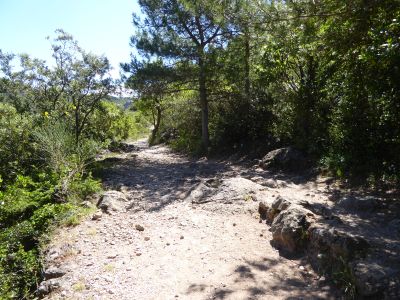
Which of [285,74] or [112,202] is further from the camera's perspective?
[285,74]

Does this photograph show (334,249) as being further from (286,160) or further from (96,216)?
(286,160)

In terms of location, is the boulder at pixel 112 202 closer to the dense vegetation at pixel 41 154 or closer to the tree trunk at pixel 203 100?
the dense vegetation at pixel 41 154

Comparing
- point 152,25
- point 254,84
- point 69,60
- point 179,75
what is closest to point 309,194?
point 254,84

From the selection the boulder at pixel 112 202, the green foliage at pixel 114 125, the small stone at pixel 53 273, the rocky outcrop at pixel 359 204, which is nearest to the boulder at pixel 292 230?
the rocky outcrop at pixel 359 204

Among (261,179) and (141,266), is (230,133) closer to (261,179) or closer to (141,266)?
(261,179)

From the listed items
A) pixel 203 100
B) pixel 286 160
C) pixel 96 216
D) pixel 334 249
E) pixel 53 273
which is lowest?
pixel 53 273

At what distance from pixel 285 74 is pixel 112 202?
648 cm

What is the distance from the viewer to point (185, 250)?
496cm

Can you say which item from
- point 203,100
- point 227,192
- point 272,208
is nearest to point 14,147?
point 203,100

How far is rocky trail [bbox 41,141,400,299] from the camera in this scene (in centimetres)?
395

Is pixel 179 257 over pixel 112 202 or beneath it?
beneath

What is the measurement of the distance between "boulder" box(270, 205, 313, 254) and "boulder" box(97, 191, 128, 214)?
11.9 feet

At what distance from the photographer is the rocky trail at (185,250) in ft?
13.0

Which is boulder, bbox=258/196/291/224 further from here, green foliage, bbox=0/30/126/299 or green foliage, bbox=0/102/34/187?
green foliage, bbox=0/102/34/187
